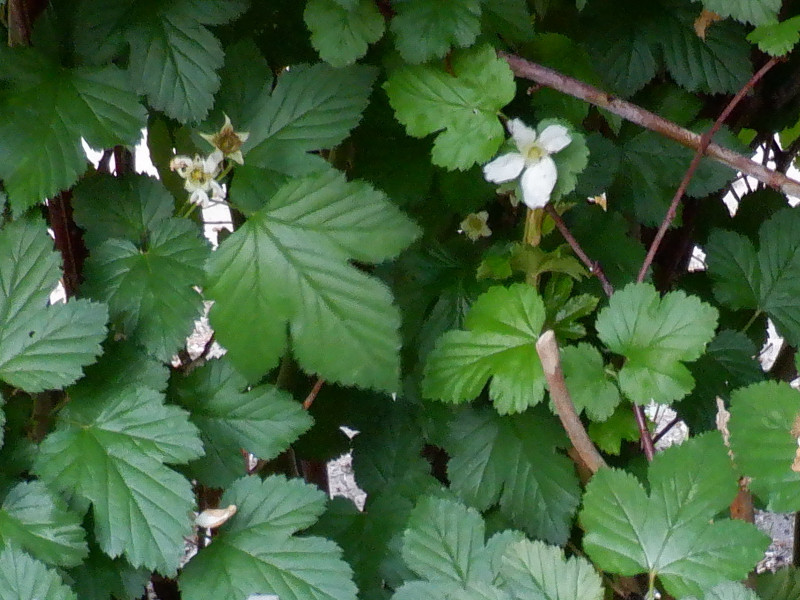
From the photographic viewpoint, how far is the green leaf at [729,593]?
19.0 inches

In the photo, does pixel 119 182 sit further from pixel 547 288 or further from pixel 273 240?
pixel 547 288

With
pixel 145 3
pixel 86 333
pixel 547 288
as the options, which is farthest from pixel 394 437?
pixel 145 3

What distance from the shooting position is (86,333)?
0.61 meters

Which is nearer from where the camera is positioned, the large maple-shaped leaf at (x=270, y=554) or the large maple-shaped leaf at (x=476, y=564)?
the large maple-shaped leaf at (x=476, y=564)

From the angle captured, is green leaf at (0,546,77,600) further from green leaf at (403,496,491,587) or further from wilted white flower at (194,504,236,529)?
green leaf at (403,496,491,587)

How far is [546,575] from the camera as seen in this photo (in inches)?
21.4

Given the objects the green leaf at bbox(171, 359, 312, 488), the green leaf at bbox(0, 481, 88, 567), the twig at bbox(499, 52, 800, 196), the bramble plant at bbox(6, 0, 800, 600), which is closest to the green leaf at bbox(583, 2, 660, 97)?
the bramble plant at bbox(6, 0, 800, 600)

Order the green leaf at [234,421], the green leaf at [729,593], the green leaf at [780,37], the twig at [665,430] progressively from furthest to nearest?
1. the twig at [665,430]
2. the green leaf at [234,421]
3. the green leaf at [780,37]
4. the green leaf at [729,593]

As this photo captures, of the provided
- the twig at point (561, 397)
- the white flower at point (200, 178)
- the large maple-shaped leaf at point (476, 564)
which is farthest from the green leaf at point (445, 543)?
the white flower at point (200, 178)

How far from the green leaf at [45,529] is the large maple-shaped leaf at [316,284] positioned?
0.18 meters

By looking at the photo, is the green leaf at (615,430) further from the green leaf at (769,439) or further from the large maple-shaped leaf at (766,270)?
the large maple-shaped leaf at (766,270)

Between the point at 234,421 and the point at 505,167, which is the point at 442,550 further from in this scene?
the point at 505,167

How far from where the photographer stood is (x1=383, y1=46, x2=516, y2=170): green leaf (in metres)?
0.61

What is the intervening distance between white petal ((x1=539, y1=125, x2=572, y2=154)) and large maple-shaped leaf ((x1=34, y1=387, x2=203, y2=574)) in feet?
1.19
